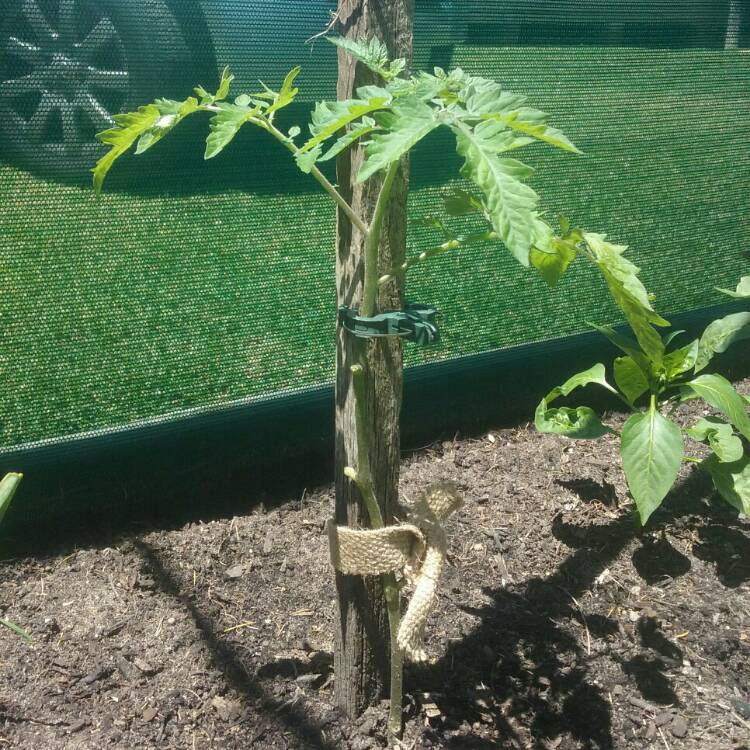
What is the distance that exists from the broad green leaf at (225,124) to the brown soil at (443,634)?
1286 mm

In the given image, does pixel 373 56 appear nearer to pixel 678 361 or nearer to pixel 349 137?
pixel 349 137

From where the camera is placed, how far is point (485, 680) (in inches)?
73.7

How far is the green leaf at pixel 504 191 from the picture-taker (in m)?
0.87

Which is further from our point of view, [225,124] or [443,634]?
[443,634]

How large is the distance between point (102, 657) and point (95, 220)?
1288 mm

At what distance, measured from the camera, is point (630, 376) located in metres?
2.39

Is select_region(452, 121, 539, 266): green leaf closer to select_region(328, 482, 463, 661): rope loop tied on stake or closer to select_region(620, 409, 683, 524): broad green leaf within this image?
select_region(328, 482, 463, 661): rope loop tied on stake

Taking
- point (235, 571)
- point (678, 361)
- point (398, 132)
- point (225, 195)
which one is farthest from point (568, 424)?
point (398, 132)

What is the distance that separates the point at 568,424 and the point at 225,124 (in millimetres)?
1533

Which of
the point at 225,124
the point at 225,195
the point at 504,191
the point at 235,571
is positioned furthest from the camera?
the point at 225,195

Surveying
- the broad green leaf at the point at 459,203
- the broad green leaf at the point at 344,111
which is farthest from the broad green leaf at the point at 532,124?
the broad green leaf at the point at 459,203

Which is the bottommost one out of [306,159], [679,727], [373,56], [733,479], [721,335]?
[679,727]

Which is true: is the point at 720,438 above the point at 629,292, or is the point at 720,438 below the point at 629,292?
below

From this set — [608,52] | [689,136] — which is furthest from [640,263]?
[608,52]
